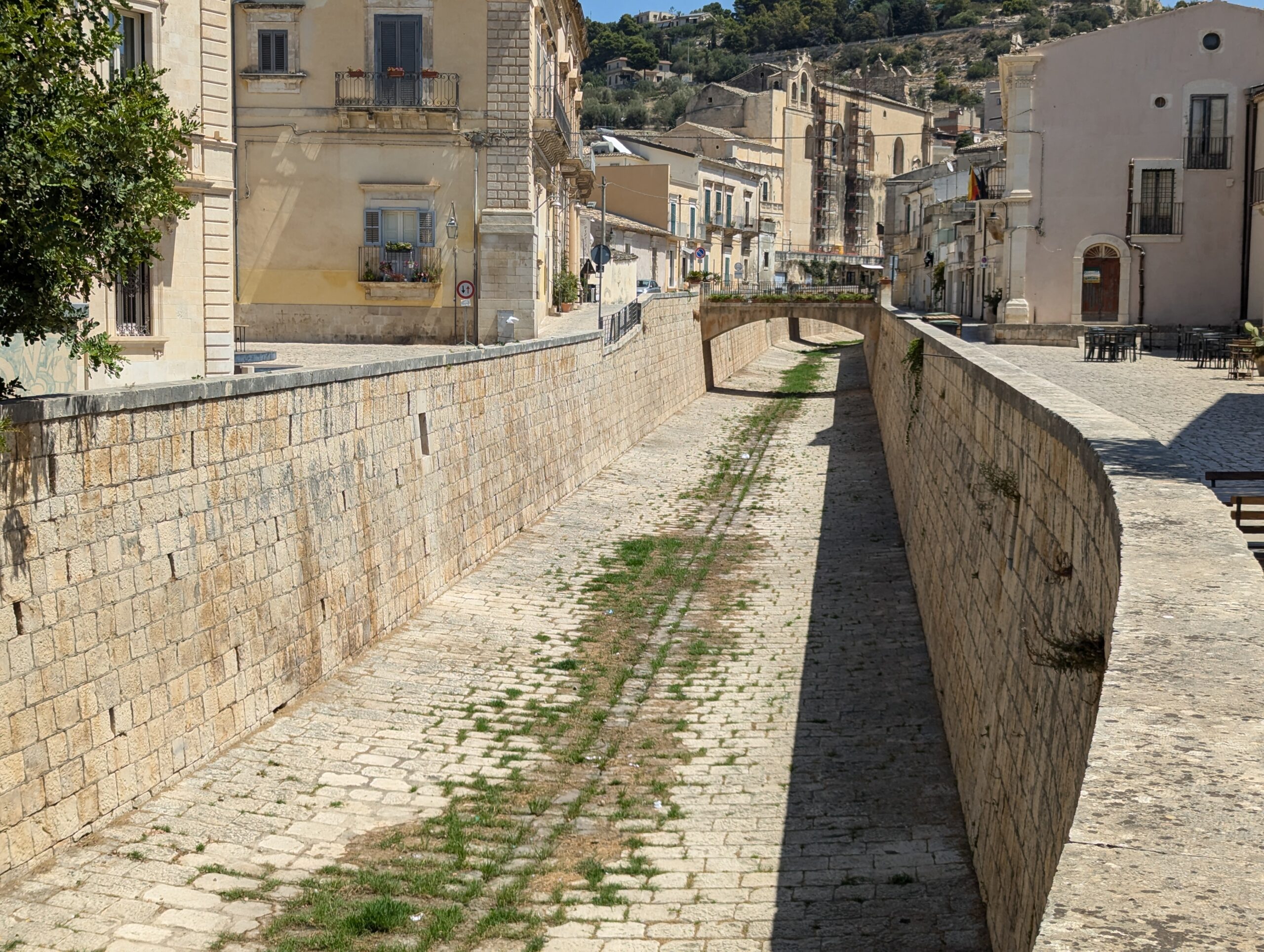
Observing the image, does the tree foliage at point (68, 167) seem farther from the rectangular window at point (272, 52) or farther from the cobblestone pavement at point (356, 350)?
the rectangular window at point (272, 52)

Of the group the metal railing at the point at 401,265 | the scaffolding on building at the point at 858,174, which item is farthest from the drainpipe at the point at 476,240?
the scaffolding on building at the point at 858,174

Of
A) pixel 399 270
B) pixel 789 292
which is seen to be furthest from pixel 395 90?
pixel 789 292

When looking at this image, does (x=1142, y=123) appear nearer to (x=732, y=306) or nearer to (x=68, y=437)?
(x=732, y=306)

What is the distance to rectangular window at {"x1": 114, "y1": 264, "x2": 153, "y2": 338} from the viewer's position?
17.1 meters

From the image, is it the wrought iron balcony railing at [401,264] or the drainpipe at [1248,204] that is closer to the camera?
the wrought iron balcony railing at [401,264]

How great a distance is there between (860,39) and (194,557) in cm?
15112

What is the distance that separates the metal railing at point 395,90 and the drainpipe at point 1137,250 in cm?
1643

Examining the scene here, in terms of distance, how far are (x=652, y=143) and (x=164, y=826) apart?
57974 millimetres

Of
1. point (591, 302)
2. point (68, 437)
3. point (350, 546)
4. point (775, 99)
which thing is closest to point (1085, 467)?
point (68, 437)

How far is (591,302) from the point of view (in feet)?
141

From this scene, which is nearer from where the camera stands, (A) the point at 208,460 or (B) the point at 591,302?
(A) the point at 208,460

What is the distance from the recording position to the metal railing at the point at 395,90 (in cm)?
2719

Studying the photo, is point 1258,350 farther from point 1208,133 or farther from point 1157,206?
point 1208,133

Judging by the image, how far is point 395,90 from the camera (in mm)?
27328
